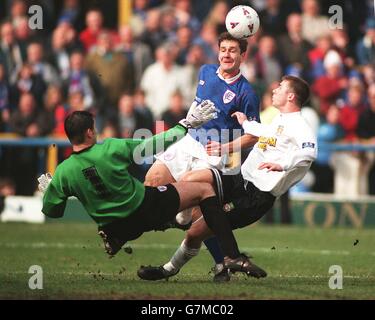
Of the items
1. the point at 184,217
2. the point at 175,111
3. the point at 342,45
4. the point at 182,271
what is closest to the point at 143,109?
the point at 175,111

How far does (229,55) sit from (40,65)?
9267 mm

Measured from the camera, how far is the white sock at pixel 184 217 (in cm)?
1119

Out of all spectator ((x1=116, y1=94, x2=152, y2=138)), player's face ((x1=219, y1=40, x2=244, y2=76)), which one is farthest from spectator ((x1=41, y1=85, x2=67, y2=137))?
player's face ((x1=219, y1=40, x2=244, y2=76))

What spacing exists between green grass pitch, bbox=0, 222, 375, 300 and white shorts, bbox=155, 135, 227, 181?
1.09m

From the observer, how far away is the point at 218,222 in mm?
10461

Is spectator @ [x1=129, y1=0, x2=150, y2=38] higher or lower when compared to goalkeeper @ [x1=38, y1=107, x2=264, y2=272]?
higher

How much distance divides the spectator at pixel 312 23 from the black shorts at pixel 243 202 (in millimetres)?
10180

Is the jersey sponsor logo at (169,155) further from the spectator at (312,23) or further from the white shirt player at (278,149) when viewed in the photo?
the spectator at (312,23)

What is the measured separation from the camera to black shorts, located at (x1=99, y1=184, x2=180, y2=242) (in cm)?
1029

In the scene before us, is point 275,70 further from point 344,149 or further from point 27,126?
point 27,126

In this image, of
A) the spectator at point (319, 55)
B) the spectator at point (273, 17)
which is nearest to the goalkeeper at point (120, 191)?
the spectator at point (319, 55)

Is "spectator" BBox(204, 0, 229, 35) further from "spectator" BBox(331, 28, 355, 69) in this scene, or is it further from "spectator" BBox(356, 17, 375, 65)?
"spectator" BBox(356, 17, 375, 65)

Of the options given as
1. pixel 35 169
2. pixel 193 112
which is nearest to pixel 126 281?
pixel 193 112
